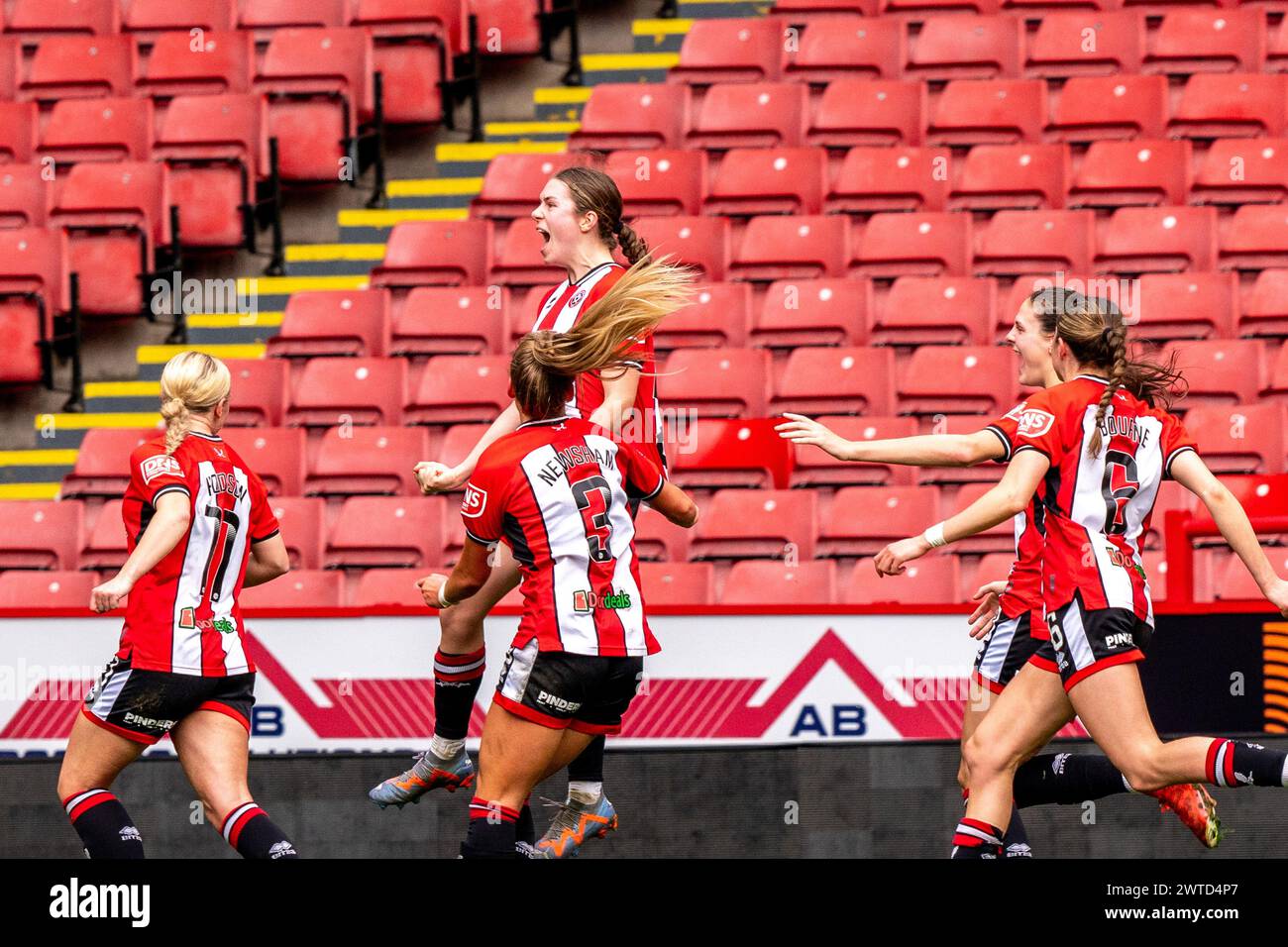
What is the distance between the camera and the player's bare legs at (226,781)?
5.29 meters

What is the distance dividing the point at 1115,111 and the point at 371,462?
17.1 ft

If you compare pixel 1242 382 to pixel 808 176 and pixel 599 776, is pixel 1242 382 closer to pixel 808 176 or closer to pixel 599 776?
pixel 808 176

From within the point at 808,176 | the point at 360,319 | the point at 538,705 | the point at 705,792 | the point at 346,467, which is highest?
the point at 808,176

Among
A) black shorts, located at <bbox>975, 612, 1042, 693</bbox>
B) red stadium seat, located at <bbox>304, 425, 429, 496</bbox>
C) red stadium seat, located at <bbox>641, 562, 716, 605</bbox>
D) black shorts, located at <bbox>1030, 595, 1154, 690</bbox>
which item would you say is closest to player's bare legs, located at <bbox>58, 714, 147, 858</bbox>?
black shorts, located at <bbox>975, 612, 1042, 693</bbox>

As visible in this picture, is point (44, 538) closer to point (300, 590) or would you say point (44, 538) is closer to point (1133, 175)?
point (300, 590)

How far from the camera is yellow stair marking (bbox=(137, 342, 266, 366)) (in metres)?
11.4

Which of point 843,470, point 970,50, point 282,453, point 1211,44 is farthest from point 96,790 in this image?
point 1211,44

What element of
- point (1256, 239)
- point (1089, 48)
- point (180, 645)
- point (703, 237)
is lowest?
point (180, 645)

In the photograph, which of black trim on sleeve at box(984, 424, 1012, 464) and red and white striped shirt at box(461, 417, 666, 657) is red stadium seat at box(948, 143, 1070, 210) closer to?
black trim on sleeve at box(984, 424, 1012, 464)

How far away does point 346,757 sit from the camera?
21.8 feet

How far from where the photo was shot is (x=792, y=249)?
35.2ft

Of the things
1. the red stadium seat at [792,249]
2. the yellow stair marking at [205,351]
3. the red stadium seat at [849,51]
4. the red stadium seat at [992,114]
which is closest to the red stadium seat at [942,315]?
the red stadium seat at [792,249]
